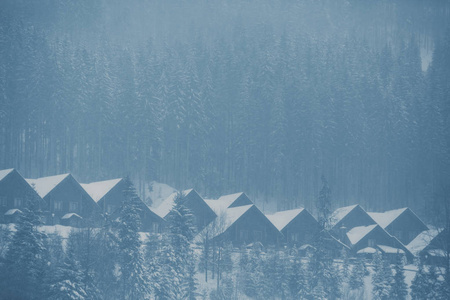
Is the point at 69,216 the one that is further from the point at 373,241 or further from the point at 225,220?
the point at 373,241

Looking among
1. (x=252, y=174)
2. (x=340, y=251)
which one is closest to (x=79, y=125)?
(x=252, y=174)

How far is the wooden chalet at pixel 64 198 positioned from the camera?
66.2 meters

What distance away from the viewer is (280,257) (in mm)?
58781

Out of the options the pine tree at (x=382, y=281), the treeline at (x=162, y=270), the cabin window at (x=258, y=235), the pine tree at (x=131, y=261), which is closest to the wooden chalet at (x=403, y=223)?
the cabin window at (x=258, y=235)

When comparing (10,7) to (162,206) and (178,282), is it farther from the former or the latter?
(178,282)

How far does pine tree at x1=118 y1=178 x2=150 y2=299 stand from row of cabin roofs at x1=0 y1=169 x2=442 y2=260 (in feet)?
27.8

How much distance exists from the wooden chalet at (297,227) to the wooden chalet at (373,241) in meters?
4.30

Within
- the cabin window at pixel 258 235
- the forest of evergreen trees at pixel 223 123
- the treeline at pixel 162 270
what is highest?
the forest of evergreen trees at pixel 223 123

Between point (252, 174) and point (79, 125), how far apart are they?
24.4 metres

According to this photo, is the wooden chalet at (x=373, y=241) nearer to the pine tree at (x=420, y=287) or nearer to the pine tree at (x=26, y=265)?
the pine tree at (x=420, y=287)

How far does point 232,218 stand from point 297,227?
25.2ft

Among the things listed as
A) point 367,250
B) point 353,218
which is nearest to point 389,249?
point 367,250

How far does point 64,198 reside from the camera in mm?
67312

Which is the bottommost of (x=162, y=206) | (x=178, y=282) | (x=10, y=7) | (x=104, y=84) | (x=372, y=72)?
(x=178, y=282)
